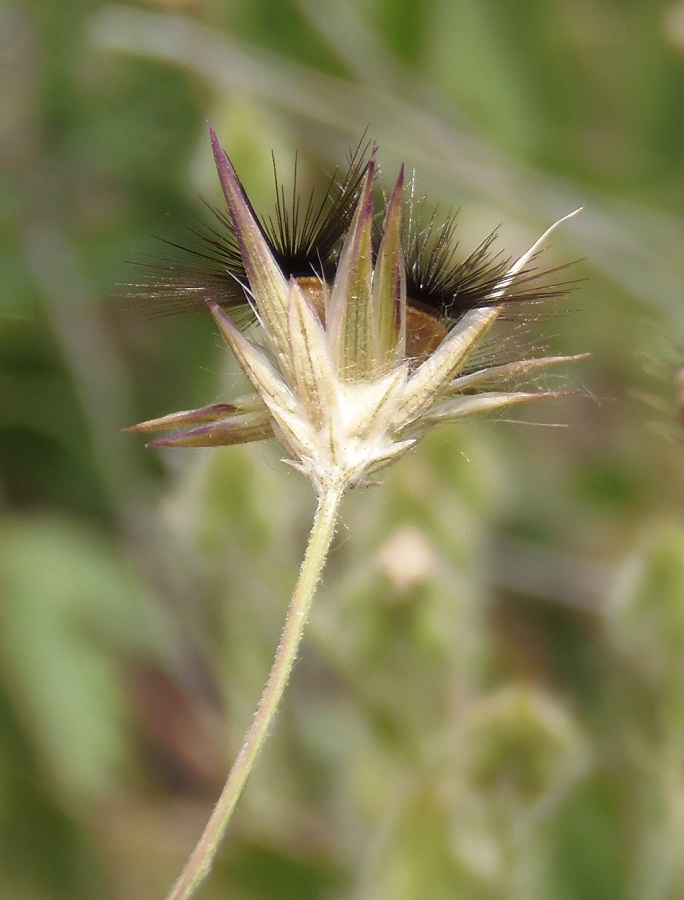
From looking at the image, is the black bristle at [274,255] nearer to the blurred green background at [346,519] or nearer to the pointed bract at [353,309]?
the pointed bract at [353,309]

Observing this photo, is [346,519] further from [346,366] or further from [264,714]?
[264,714]

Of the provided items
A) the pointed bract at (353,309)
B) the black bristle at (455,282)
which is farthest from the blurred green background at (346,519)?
the pointed bract at (353,309)

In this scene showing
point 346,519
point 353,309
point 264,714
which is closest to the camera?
point 264,714

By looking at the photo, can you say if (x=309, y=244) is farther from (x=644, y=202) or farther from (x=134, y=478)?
(x=644, y=202)

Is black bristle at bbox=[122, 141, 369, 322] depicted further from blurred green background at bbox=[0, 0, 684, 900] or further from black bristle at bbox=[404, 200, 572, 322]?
blurred green background at bbox=[0, 0, 684, 900]

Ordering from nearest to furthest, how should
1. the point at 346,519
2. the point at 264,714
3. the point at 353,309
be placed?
the point at 264,714
the point at 353,309
the point at 346,519

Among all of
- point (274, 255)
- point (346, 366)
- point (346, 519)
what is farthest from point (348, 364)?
point (346, 519)

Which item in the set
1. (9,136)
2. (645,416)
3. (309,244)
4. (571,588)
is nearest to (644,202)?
(645,416)
